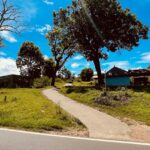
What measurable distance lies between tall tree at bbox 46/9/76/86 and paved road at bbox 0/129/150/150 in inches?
1292

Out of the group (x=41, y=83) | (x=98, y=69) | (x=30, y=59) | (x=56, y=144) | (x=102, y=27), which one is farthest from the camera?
(x=30, y=59)

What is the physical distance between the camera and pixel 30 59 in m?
78.2

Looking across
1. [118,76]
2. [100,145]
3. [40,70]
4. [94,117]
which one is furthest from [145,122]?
[40,70]

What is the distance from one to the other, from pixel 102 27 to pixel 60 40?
11.0 m

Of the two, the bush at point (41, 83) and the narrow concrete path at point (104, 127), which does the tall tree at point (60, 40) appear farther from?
the narrow concrete path at point (104, 127)

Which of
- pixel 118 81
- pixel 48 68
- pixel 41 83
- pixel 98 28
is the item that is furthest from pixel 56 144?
pixel 48 68

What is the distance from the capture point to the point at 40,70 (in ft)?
257

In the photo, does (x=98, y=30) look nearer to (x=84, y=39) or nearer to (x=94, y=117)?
(x=84, y=39)

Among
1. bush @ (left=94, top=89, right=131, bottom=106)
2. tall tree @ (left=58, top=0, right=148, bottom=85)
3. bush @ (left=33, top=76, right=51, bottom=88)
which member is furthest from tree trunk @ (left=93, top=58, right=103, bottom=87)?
bush @ (left=94, top=89, right=131, bottom=106)

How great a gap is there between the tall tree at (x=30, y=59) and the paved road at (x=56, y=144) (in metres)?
67.4

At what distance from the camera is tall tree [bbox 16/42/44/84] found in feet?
254

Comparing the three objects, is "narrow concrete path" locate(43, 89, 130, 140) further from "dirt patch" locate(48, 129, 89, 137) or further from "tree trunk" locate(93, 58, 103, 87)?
"tree trunk" locate(93, 58, 103, 87)

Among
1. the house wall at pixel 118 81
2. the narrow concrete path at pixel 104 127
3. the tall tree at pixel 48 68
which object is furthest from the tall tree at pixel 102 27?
the tall tree at pixel 48 68

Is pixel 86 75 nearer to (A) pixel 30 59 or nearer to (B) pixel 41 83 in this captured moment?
(A) pixel 30 59
